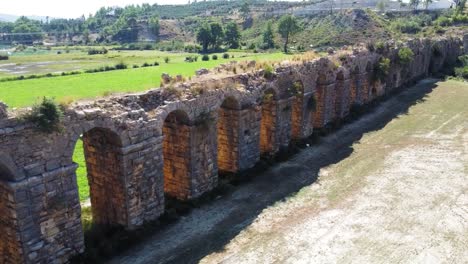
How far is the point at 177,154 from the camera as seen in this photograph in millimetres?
15203

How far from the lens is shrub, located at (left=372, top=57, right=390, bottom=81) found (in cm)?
2909

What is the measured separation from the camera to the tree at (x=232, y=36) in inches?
2943

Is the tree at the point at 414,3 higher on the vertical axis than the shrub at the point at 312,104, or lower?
higher

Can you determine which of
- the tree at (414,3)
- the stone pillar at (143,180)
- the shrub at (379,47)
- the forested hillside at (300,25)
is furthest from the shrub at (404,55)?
the tree at (414,3)

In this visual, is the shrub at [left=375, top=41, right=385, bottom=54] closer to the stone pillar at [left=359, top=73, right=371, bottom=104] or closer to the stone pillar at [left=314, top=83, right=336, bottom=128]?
the stone pillar at [left=359, top=73, right=371, bottom=104]

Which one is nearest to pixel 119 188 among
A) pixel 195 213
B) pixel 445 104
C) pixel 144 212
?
pixel 144 212

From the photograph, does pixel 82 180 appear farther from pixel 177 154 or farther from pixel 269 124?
pixel 269 124

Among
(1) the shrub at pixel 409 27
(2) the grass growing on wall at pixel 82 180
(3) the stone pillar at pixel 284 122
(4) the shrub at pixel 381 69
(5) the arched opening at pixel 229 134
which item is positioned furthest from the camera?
(1) the shrub at pixel 409 27

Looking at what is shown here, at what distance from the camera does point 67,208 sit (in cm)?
1126

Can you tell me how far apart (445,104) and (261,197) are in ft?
63.8

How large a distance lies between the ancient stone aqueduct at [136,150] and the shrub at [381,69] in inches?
341

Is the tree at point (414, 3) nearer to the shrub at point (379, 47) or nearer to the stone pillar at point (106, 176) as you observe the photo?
the shrub at point (379, 47)

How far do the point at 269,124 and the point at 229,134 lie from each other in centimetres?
290

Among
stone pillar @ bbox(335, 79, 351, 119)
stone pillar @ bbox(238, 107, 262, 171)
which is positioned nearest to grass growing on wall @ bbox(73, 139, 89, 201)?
stone pillar @ bbox(238, 107, 262, 171)
